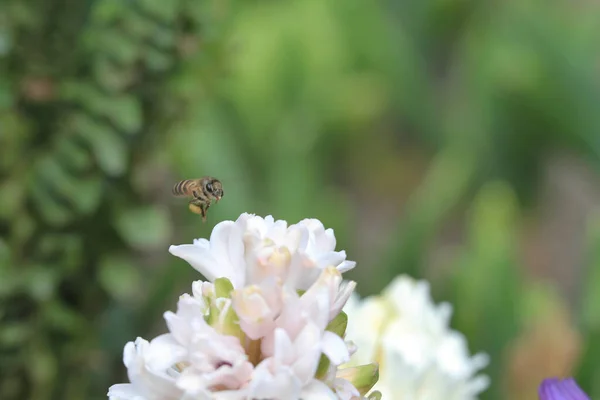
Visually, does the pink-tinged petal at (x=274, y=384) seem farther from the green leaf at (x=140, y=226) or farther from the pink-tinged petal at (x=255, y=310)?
the green leaf at (x=140, y=226)

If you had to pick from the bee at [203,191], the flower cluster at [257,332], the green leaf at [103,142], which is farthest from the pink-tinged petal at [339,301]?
the green leaf at [103,142]

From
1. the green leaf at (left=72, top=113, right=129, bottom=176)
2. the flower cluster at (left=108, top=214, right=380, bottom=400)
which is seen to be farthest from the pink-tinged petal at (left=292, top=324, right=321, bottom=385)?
the green leaf at (left=72, top=113, right=129, bottom=176)

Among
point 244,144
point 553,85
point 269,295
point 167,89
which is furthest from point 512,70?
point 269,295

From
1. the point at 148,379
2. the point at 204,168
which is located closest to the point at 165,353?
the point at 148,379

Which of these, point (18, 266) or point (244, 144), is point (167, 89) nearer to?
point (18, 266)

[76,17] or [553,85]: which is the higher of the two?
[553,85]

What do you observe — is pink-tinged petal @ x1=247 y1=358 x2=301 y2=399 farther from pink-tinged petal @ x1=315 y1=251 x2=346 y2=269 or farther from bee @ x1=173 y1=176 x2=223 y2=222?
bee @ x1=173 y1=176 x2=223 y2=222
